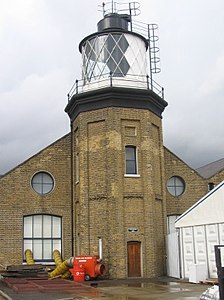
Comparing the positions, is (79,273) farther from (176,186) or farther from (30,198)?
(176,186)

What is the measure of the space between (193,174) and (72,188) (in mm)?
7954

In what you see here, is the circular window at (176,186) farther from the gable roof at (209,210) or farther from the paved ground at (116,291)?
the paved ground at (116,291)

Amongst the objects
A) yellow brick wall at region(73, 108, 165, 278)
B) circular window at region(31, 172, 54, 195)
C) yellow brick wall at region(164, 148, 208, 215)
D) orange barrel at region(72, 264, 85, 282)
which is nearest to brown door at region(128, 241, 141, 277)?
yellow brick wall at region(73, 108, 165, 278)

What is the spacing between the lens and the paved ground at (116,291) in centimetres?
1647

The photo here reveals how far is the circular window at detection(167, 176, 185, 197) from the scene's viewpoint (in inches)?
1191

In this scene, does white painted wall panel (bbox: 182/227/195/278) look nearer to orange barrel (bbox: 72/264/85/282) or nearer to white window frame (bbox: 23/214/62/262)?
orange barrel (bbox: 72/264/85/282)

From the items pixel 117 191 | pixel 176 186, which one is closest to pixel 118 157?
pixel 117 191

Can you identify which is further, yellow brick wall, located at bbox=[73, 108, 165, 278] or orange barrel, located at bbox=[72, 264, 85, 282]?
yellow brick wall, located at bbox=[73, 108, 165, 278]

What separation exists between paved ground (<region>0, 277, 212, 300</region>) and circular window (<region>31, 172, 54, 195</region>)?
7302mm

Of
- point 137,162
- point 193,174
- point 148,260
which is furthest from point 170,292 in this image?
point 193,174

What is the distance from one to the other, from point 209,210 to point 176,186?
8920 millimetres

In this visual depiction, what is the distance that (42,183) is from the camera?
28828 millimetres

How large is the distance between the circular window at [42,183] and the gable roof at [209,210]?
917cm

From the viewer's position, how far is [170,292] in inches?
695
